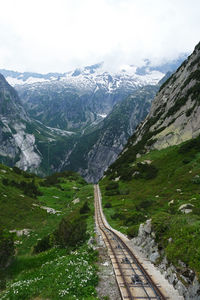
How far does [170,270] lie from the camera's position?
14.4 m

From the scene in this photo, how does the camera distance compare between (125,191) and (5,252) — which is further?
(125,191)

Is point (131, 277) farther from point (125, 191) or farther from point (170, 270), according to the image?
point (125, 191)

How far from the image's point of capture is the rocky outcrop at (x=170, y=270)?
11.4m

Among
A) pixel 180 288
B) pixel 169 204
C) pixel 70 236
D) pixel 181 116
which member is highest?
pixel 181 116

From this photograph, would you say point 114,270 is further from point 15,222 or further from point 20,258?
point 15,222

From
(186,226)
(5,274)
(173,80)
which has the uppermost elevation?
(173,80)

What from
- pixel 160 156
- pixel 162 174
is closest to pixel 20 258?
pixel 162 174

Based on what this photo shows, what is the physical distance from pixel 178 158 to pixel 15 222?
1828 inches

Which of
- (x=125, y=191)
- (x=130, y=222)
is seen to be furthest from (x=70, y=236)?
(x=125, y=191)

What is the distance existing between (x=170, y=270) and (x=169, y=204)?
2531cm

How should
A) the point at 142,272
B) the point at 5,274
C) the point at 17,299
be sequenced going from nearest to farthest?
the point at 17,299 → the point at 142,272 → the point at 5,274

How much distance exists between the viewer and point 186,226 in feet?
53.3

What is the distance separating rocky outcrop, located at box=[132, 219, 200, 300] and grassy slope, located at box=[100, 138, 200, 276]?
538mm

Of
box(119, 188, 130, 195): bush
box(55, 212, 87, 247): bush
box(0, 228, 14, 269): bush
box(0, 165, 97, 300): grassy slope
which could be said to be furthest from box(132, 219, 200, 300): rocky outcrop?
box(119, 188, 130, 195): bush
